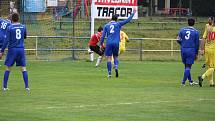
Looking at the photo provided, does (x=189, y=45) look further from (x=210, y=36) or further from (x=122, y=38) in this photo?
(x=122, y=38)

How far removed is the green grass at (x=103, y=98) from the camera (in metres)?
13.6

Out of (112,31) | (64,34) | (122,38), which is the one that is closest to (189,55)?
(112,31)

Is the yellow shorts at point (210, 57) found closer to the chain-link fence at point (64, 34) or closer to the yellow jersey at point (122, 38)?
the yellow jersey at point (122, 38)

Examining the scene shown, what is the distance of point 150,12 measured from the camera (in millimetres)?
68000

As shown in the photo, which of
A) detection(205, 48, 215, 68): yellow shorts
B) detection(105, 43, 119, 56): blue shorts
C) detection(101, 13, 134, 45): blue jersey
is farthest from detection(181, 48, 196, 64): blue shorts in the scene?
detection(105, 43, 119, 56): blue shorts

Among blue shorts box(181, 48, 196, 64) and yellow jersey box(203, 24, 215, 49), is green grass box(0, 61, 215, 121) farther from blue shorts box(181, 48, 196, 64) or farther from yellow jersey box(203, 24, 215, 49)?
yellow jersey box(203, 24, 215, 49)

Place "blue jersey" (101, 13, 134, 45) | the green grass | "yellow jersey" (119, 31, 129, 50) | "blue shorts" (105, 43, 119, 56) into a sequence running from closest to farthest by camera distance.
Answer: the green grass → "blue jersey" (101, 13, 134, 45) → "blue shorts" (105, 43, 119, 56) → "yellow jersey" (119, 31, 129, 50)

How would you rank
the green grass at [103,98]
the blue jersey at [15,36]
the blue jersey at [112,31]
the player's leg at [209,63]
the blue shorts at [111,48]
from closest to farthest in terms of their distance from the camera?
the green grass at [103,98]
the blue jersey at [15,36]
the player's leg at [209,63]
the blue jersey at [112,31]
the blue shorts at [111,48]

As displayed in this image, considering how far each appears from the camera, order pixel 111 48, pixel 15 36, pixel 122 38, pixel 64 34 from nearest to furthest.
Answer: pixel 15 36
pixel 111 48
pixel 122 38
pixel 64 34

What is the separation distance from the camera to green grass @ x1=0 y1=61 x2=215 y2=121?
13.6 metres

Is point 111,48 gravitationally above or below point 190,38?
below

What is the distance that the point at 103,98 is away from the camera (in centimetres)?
1666

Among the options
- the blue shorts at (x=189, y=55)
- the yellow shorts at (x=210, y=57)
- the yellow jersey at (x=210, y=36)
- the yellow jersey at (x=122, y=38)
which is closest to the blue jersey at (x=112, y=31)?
the blue shorts at (x=189, y=55)

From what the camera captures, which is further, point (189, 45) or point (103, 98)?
point (189, 45)
